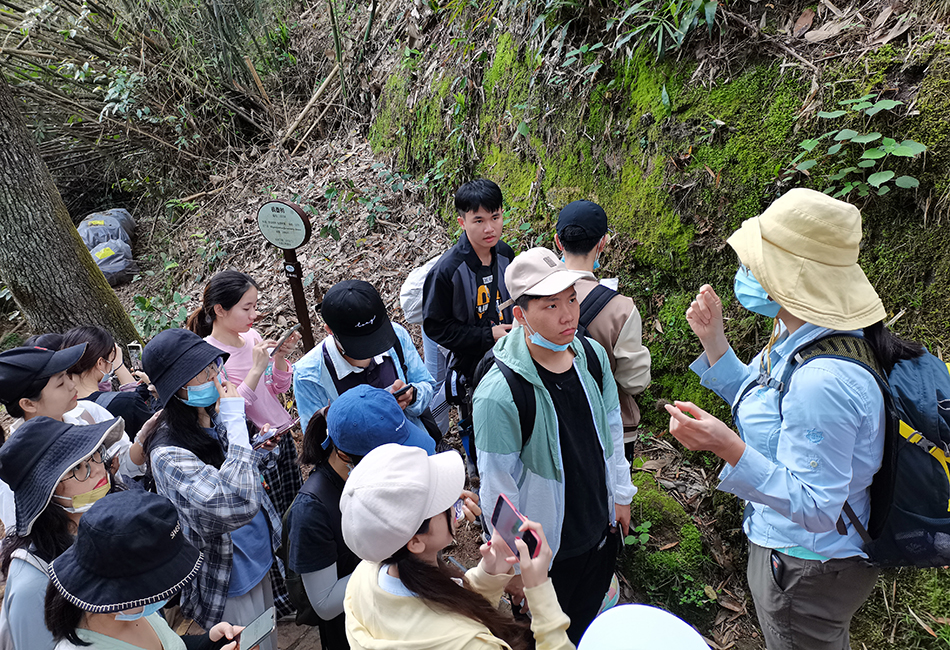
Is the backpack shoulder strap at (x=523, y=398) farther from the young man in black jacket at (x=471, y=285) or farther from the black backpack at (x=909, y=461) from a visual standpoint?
the young man in black jacket at (x=471, y=285)

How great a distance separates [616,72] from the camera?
481 cm

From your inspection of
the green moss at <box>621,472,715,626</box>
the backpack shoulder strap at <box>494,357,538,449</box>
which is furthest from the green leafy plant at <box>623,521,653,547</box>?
the backpack shoulder strap at <box>494,357,538,449</box>

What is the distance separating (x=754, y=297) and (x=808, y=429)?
2.36 ft

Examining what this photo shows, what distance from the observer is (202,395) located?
2.77 meters

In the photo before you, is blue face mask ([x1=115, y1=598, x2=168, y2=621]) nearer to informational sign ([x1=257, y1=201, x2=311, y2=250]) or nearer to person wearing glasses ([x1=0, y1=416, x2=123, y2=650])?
person wearing glasses ([x1=0, y1=416, x2=123, y2=650])

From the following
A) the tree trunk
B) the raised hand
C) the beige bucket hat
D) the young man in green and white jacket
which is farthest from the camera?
the tree trunk

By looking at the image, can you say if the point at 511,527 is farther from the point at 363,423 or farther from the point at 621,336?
the point at 621,336

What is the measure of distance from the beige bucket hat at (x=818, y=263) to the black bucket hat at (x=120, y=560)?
→ 2.47m

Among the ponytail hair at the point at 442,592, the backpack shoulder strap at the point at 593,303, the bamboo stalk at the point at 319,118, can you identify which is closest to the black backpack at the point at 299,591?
the ponytail hair at the point at 442,592

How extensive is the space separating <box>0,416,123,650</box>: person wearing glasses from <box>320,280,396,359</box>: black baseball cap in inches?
47.9

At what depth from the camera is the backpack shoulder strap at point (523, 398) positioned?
2.47 metres

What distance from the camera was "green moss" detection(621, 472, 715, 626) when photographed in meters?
3.52

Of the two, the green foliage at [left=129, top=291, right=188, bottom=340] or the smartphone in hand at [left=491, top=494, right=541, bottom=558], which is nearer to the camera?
the smartphone in hand at [left=491, top=494, right=541, bottom=558]

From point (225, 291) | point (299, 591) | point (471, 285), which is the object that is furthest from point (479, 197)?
point (299, 591)
